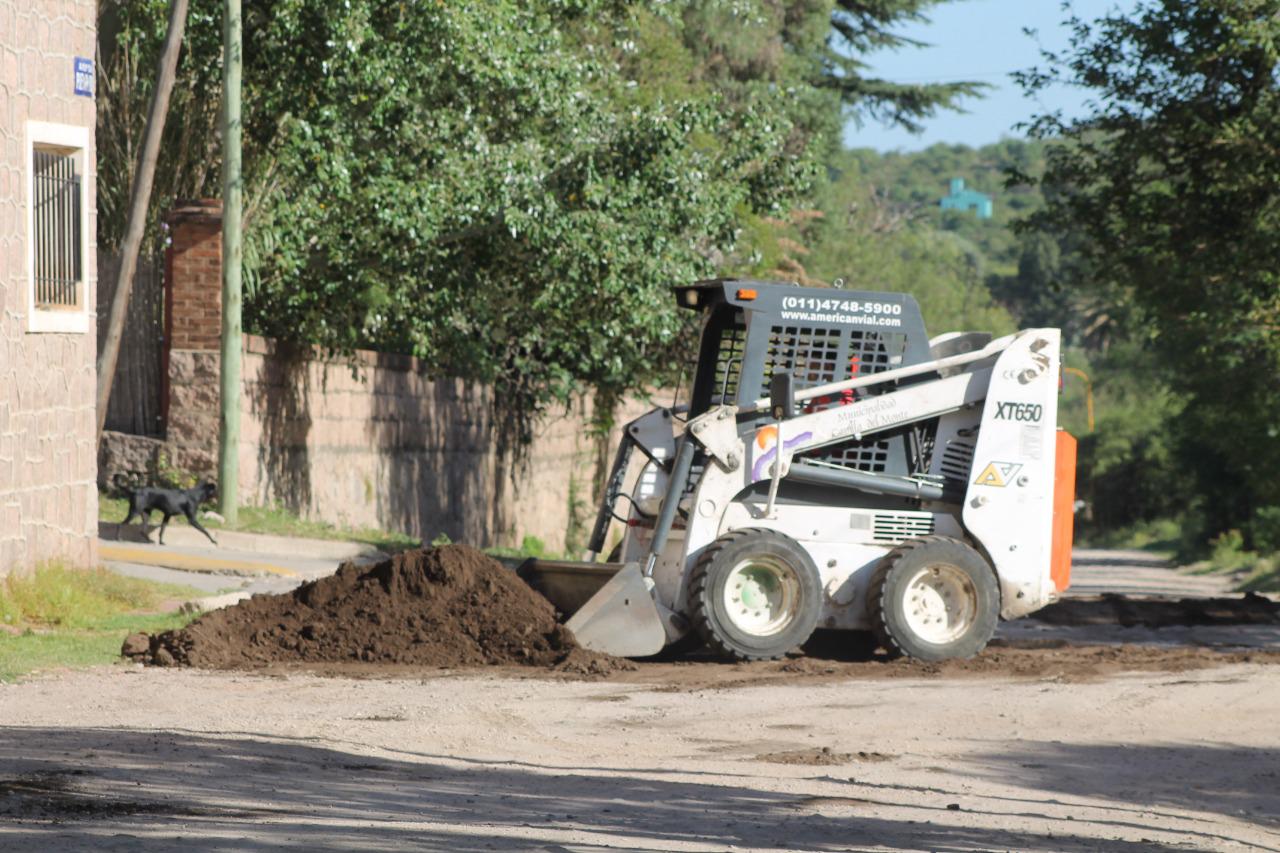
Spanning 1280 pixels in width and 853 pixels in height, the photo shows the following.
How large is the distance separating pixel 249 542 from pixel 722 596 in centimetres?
808

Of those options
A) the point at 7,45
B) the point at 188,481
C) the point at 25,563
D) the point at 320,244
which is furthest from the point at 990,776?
the point at 320,244

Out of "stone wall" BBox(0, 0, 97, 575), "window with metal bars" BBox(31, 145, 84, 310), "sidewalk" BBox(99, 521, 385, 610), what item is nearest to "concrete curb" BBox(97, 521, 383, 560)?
"sidewalk" BBox(99, 521, 385, 610)

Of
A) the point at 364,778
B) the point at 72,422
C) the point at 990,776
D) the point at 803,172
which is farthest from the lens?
the point at 803,172

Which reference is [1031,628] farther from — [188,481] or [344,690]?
[188,481]

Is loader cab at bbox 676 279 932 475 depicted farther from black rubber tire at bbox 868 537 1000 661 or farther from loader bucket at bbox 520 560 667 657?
loader bucket at bbox 520 560 667 657

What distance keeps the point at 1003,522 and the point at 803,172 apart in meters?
11.8

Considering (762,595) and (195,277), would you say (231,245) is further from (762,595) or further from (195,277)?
(762,595)

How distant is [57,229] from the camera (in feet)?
48.4

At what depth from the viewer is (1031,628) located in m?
16.7

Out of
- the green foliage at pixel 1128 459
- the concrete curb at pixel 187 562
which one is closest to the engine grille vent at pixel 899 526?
the concrete curb at pixel 187 562

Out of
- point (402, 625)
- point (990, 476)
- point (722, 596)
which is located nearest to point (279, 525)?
point (402, 625)

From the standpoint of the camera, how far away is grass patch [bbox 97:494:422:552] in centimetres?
1934

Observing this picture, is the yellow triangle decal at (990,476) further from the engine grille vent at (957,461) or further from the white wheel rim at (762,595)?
the white wheel rim at (762,595)

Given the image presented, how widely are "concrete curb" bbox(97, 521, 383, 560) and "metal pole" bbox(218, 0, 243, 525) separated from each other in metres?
0.50
